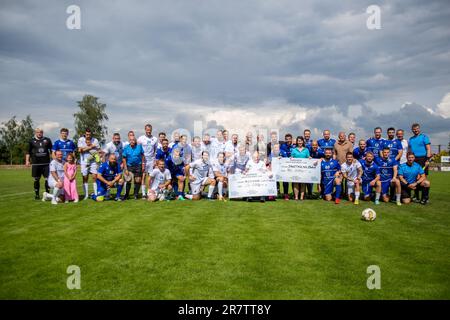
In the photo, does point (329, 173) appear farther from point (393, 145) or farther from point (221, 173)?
point (221, 173)

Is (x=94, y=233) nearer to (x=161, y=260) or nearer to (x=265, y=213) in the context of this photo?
(x=161, y=260)

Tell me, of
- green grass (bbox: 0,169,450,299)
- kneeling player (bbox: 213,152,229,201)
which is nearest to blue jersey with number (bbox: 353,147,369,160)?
green grass (bbox: 0,169,450,299)

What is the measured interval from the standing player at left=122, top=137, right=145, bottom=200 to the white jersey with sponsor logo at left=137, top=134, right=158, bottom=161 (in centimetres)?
65

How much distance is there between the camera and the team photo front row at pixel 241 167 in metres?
10.4

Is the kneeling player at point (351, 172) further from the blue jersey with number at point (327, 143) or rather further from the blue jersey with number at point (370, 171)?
the blue jersey with number at point (327, 143)

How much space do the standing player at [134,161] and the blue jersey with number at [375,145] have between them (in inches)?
327

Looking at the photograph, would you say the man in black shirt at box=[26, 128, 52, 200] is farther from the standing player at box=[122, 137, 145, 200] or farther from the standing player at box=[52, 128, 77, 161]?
the standing player at box=[122, 137, 145, 200]

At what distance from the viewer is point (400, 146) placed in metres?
10.8

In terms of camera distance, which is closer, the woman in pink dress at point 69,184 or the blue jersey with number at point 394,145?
the woman in pink dress at point 69,184

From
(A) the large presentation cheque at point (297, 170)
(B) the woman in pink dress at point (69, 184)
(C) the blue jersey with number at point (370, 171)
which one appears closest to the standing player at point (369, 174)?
(C) the blue jersey with number at point (370, 171)

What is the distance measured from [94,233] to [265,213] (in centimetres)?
428

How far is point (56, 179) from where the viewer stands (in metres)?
10.0

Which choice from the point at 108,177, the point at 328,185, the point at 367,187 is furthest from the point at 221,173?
the point at 367,187

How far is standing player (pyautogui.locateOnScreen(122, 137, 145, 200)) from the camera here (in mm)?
10820
